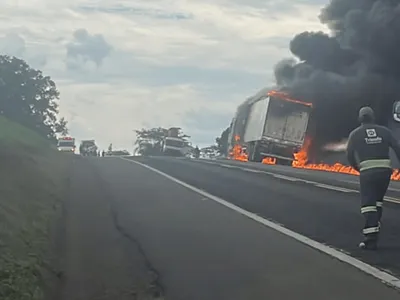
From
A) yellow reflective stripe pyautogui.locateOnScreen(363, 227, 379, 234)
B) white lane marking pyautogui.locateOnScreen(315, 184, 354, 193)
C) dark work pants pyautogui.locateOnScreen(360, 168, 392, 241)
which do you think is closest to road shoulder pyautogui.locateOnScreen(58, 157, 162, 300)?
yellow reflective stripe pyautogui.locateOnScreen(363, 227, 379, 234)

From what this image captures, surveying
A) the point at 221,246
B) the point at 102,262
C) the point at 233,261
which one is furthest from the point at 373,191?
the point at 102,262

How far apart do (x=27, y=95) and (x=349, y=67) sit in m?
38.6

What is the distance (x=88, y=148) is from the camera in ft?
276

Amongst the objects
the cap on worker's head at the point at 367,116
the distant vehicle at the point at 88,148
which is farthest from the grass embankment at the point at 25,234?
the distant vehicle at the point at 88,148

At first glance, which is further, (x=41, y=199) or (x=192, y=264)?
(x=41, y=199)

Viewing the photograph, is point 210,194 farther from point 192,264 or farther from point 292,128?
point 292,128

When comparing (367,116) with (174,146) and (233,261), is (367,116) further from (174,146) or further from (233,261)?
(174,146)

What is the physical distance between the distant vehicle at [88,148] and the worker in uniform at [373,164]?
72.7 m

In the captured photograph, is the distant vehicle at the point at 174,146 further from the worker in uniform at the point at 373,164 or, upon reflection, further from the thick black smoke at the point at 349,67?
the worker in uniform at the point at 373,164

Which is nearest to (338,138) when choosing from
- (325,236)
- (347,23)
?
(347,23)

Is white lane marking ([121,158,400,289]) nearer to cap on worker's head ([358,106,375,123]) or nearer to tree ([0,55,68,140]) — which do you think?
cap on worker's head ([358,106,375,123])

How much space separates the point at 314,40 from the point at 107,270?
39005 mm

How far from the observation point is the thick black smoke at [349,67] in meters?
39.1

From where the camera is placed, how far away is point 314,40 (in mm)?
47406
